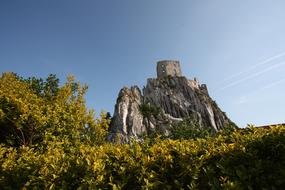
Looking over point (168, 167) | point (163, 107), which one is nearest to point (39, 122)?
point (168, 167)

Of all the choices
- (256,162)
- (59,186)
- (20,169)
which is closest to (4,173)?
(20,169)

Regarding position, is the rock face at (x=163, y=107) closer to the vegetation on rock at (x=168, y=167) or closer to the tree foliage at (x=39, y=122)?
the tree foliage at (x=39, y=122)

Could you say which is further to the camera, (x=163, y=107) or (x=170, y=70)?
(x=170, y=70)

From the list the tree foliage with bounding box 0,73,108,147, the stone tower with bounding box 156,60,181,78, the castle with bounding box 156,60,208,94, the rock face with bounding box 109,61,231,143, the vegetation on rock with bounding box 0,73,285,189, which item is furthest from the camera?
the stone tower with bounding box 156,60,181,78

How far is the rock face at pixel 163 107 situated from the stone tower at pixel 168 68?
123 cm

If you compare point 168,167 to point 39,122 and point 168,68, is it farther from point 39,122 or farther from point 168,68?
point 168,68

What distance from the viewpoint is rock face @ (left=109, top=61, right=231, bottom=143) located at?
72125 millimetres

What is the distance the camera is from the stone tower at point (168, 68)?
353ft

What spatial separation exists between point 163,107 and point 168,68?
24.0 metres

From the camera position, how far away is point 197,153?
6.13 metres

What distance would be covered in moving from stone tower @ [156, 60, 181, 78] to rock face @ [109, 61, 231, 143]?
123cm

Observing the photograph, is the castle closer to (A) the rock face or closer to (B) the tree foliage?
(A) the rock face

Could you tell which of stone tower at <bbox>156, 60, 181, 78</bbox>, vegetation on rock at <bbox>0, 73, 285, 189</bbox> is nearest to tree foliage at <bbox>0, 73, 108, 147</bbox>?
vegetation on rock at <bbox>0, 73, 285, 189</bbox>

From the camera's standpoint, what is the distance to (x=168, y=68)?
109 meters
